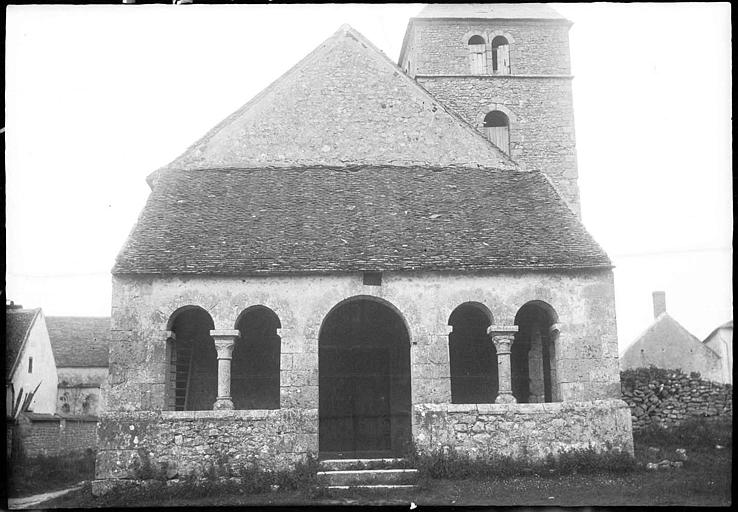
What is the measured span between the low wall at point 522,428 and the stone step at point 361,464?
1.79 feet

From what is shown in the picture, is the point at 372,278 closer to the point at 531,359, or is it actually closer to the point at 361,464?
the point at 361,464

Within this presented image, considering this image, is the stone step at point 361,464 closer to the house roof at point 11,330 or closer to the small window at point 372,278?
the small window at point 372,278

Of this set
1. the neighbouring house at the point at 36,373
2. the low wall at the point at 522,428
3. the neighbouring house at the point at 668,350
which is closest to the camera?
the low wall at the point at 522,428

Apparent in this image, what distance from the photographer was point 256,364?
1900cm

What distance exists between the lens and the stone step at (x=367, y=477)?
15.3 meters

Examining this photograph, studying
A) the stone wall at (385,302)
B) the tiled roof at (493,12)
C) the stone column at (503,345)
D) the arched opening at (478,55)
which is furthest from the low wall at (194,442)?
the tiled roof at (493,12)

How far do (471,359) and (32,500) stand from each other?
964 cm

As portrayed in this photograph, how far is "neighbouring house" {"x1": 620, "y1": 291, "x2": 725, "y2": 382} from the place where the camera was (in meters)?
27.5

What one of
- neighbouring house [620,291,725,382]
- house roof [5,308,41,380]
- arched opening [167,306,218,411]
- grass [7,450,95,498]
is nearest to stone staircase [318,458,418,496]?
arched opening [167,306,218,411]

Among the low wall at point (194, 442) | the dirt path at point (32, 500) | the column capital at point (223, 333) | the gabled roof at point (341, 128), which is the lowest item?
the dirt path at point (32, 500)

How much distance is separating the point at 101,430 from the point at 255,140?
301 inches

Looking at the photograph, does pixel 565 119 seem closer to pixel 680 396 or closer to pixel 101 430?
pixel 680 396

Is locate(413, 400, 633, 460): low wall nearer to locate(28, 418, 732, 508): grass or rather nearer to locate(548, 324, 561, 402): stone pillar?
locate(28, 418, 732, 508): grass

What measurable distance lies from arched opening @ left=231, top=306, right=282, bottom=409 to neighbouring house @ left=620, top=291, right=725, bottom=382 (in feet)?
44.5
